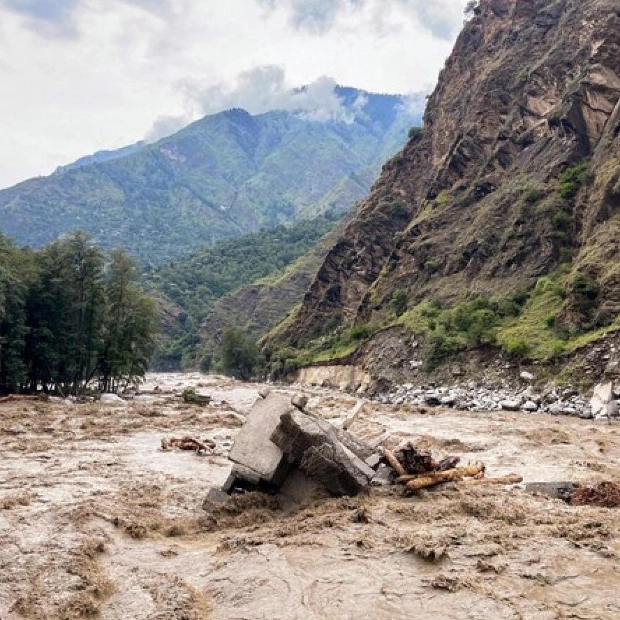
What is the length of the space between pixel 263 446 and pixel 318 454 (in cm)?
161

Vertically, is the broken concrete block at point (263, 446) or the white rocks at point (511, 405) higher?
the broken concrete block at point (263, 446)

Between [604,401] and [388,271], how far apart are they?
187 ft

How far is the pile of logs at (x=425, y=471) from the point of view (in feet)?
50.9

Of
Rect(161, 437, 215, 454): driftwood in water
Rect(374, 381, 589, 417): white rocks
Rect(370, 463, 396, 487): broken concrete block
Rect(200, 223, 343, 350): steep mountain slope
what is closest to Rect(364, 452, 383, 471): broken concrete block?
Rect(370, 463, 396, 487): broken concrete block

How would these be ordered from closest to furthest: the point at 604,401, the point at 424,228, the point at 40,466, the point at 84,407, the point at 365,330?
the point at 40,466, the point at 604,401, the point at 84,407, the point at 365,330, the point at 424,228

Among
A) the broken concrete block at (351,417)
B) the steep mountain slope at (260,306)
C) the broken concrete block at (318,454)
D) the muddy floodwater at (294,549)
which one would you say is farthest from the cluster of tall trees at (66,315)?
the steep mountain slope at (260,306)

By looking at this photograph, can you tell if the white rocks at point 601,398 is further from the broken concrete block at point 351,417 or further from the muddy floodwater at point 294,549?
the broken concrete block at point 351,417

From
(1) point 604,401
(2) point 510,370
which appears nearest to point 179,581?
(1) point 604,401

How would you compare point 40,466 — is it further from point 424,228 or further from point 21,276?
point 424,228

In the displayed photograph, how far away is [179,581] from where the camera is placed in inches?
421

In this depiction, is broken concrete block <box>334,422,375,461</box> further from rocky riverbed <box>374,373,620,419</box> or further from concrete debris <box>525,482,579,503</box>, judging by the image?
rocky riverbed <box>374,373,620,419</box>

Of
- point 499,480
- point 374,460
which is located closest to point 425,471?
point 374,460

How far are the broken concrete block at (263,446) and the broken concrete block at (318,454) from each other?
0.41 m

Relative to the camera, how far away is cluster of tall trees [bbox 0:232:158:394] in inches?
1992
